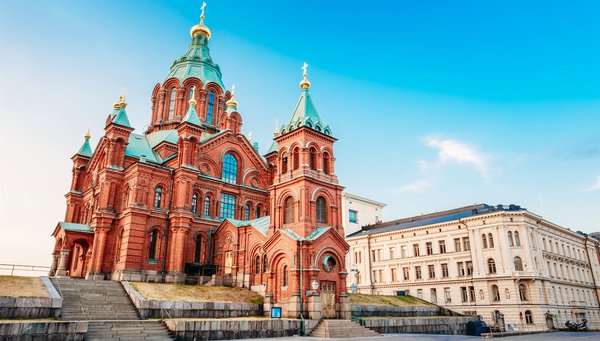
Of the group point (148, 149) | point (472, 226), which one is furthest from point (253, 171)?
point (472, 226)

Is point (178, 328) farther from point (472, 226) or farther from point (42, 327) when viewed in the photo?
point (472, 226)

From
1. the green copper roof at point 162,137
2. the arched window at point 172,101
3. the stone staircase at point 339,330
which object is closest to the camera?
the stone staircase at point 339,330

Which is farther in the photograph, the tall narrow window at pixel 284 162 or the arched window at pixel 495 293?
the arched window at pixel 495 293

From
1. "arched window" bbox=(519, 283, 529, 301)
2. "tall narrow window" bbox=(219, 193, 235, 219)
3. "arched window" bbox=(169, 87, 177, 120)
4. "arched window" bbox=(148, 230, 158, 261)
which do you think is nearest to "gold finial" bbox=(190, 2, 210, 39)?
"arched window" bbox=(169, 87, 177, 120)

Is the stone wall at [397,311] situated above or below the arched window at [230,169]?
below

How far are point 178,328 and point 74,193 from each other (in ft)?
87.5

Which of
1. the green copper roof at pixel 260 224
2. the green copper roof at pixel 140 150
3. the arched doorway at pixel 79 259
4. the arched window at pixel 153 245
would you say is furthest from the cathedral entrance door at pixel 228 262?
the arched doorway at pixel 79 259

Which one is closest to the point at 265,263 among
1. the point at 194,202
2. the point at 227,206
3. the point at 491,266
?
the point at 194,202

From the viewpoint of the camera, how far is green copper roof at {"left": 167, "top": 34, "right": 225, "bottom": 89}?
48750 mm

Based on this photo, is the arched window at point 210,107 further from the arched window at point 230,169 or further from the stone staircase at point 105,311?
the stone staircase at point 105,311

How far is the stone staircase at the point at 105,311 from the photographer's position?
20.3 m

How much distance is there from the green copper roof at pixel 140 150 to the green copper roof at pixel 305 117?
1384 centimetres

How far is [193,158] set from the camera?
37.6 metres

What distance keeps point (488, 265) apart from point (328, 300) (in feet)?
76.3
